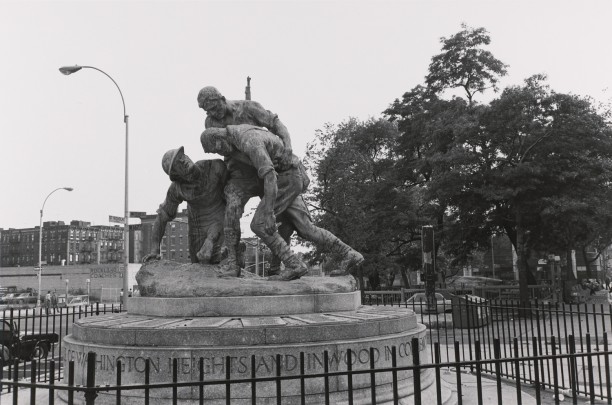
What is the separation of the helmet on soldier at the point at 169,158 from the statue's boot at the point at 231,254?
1.33 metres

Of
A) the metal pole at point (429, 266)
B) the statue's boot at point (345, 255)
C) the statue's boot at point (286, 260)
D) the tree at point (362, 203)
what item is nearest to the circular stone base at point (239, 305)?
the statue's boot at point (286, 260)

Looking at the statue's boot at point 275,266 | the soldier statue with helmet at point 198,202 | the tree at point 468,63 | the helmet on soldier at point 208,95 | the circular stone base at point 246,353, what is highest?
the tree at point 468,63

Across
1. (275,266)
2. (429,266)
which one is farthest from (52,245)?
(275,266)

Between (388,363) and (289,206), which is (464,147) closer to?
(289,206)

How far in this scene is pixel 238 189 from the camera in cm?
872

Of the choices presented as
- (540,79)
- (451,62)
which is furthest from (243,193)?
(451,62)

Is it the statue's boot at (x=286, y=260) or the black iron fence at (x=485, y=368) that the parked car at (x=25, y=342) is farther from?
the statue's boot at (x=286, y=260)

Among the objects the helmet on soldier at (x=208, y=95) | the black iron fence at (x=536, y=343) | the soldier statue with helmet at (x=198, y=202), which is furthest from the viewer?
the helmet on soldier at (x=208, y=95)

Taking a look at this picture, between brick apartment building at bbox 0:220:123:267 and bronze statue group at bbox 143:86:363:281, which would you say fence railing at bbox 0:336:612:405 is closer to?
bronze statue group at bbox 143:86:363:281

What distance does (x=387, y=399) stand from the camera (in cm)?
592

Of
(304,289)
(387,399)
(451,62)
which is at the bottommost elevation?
(387,399)

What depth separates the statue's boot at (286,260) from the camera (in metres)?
8.27

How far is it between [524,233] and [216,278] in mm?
21866

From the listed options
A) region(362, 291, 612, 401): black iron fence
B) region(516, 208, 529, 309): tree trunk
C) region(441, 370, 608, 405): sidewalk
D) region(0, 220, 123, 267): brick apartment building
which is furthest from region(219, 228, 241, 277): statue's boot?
region(0, 220, 123, 267): brick apartment building
